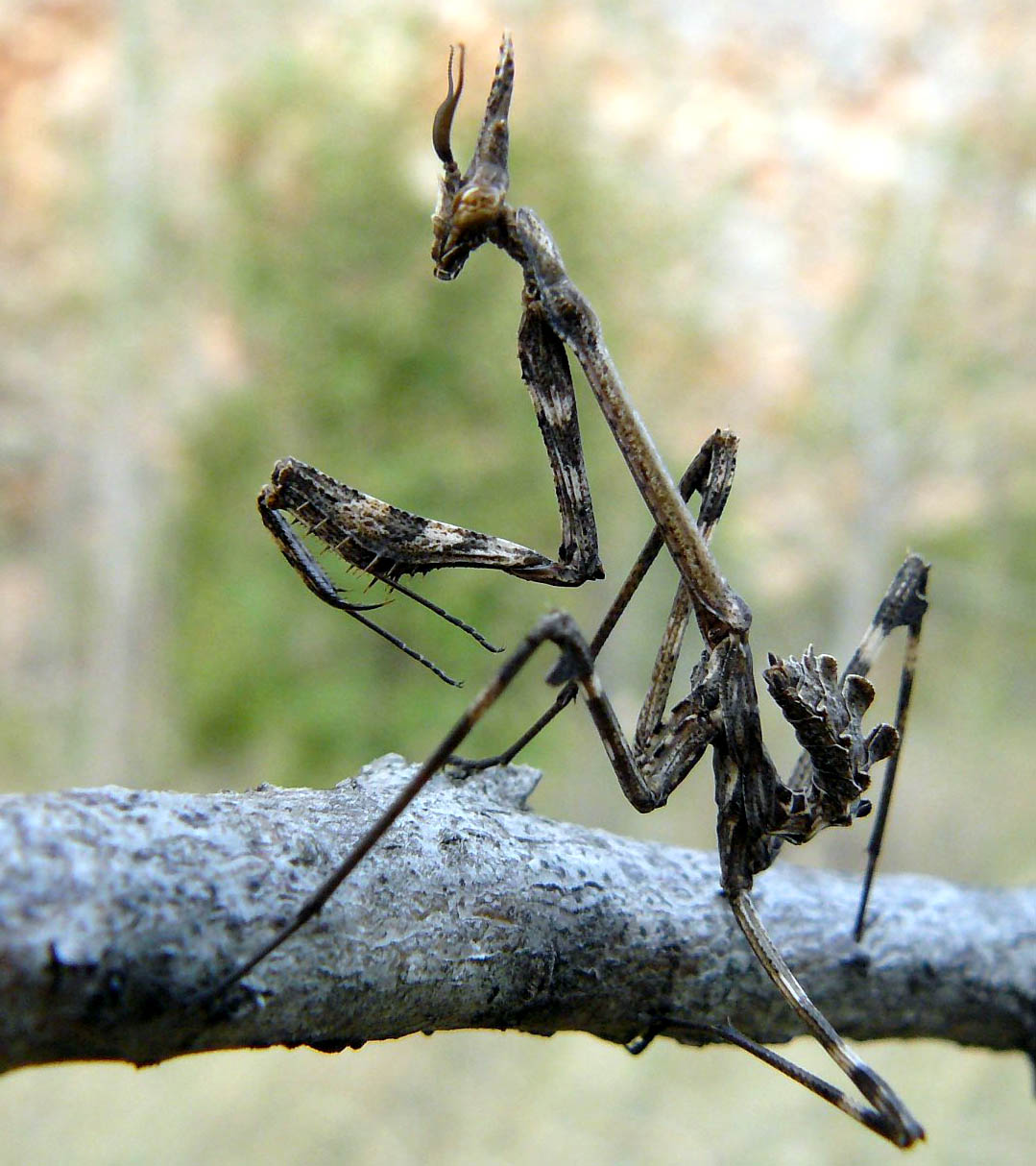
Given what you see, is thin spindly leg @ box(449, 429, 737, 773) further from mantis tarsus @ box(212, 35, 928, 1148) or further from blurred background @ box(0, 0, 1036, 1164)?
blurred background @ box(0, 0, 1036, 1164)

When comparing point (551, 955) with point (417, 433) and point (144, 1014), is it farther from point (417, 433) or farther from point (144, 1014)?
point (417, 433)

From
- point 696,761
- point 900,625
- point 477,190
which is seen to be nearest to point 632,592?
point 696,761

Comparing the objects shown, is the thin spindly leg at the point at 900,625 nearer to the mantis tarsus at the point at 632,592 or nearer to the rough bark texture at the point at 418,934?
the mantis tarsus at the point at 632,592

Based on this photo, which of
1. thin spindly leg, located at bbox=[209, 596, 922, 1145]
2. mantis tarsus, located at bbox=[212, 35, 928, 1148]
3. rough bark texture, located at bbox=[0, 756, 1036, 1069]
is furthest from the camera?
mantis tarsus, located at bbox=[212, 35, 928, 1148]

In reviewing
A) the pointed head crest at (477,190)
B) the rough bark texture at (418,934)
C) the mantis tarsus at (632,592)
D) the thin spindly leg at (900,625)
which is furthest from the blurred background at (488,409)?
the pointed head crest at (477,190)

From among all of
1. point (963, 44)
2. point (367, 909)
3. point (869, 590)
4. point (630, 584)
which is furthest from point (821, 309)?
point (367, 909)

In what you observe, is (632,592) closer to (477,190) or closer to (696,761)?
(696,761)

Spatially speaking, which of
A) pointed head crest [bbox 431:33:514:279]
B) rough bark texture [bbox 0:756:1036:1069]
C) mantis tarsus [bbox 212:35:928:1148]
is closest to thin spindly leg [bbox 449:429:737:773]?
mantis tarsus [bbox 212:35:928:1148]

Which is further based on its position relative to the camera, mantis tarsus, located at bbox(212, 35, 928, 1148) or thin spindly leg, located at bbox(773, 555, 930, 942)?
thin spindly leg, located at bbox(773, 555, 930, 942)
